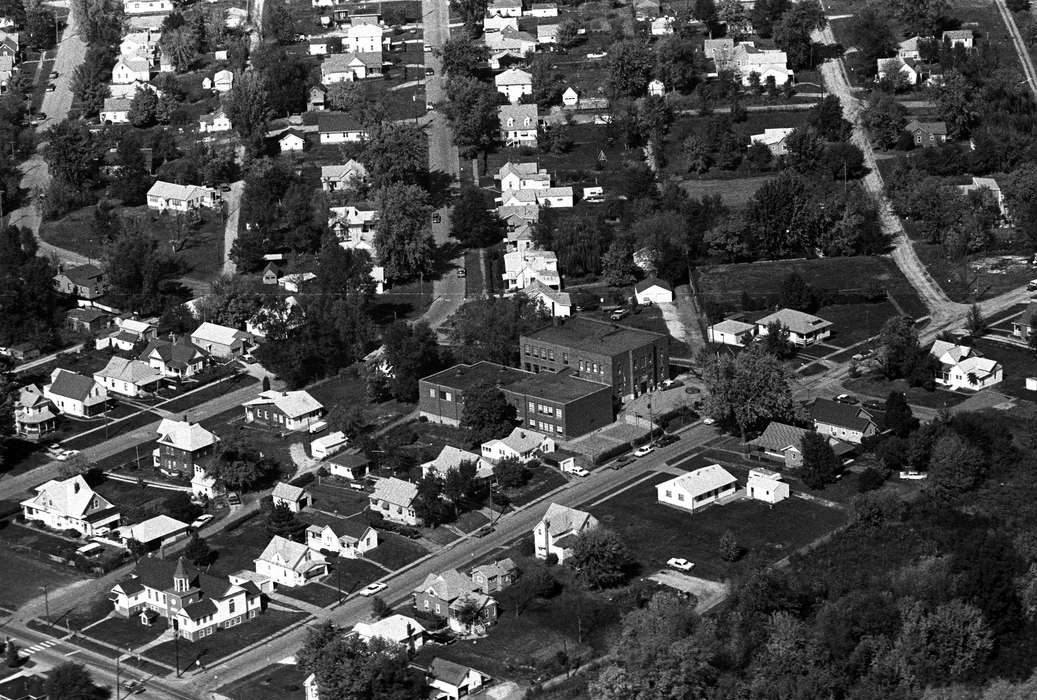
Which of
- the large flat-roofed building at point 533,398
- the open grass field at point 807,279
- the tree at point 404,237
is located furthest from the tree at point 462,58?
the large flat-roofed building at point 533,398

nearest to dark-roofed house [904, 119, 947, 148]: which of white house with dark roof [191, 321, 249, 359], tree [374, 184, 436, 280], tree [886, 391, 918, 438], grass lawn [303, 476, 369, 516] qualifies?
tree [374, 184, 436, 280]

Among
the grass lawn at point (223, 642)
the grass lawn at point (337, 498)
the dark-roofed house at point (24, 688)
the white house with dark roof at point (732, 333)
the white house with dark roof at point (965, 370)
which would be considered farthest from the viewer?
the white house with dark roof at point (732, 333)

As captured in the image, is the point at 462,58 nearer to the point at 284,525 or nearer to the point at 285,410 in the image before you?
the point at 285,410

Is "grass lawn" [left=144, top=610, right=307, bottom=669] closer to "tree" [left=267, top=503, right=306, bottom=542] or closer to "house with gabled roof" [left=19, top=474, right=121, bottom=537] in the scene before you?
"tree" [left=267, top=503, right=306, bottom=542]

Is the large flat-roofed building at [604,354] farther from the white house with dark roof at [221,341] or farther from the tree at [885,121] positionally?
the tree at [885,121]

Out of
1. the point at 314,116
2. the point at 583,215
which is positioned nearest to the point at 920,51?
the point at 583,215

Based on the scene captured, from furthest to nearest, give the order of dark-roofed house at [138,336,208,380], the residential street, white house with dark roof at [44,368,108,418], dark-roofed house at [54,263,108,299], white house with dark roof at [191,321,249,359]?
dark-roofed house at [54,263,108,299] < white house with dark roof at [191,321,249,359] < dark-roofed house at [138,336,208,380] < white house with dark roof at [44,368,108,418] < the residential street
